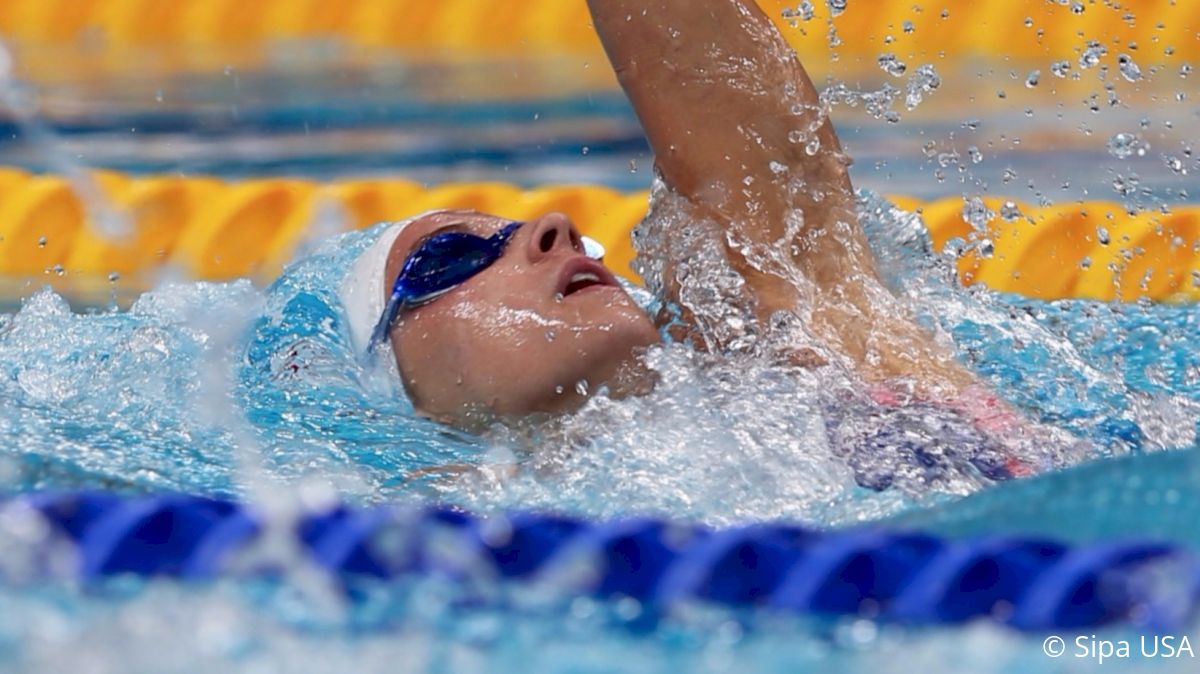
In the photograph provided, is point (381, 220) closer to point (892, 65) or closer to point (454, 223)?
point (892, 65)

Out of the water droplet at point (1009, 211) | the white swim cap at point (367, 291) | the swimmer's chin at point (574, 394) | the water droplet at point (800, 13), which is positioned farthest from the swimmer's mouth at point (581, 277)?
the water droplet at point (800, 13)

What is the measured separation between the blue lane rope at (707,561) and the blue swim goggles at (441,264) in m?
0.69

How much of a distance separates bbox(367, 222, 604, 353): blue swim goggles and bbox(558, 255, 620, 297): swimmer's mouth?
6cm

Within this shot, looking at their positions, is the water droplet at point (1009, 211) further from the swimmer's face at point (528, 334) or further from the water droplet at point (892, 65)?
the swimmer's face at point (528, 334)

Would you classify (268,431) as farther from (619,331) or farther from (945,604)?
(945,604)

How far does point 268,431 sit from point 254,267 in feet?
3.83

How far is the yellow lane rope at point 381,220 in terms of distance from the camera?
278 cm

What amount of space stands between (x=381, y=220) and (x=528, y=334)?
152 centimetres

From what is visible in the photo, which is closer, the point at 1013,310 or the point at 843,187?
the point at 843,187

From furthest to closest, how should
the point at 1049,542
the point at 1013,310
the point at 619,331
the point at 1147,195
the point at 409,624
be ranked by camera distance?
the point at 1147,195
the point at 1013,310
the point at 619,331
the point at 1049,542
the point at 409,624

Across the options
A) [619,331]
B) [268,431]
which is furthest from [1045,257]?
[268,431]

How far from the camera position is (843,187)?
72.1 inches

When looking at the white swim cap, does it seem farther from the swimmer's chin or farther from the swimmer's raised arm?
the swimmer's raised arm

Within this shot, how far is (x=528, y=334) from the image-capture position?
5.32 feet
